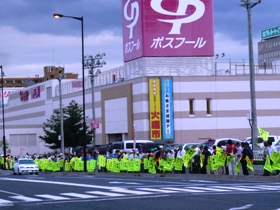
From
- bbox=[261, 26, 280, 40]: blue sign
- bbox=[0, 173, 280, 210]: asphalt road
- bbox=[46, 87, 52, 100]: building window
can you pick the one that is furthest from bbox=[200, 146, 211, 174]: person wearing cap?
bbox=[261, 26, 280, 40]: blue sign

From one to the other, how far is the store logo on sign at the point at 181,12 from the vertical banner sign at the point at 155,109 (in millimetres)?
5610

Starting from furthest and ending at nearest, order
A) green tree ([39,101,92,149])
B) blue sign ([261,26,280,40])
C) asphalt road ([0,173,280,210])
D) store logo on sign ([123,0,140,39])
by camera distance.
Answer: blue sign ([261,26,280,40])
green tree ([39,101,92,149])
store logo on sign ([123,0,140,39])
asphalt road ([0,173,280,210])

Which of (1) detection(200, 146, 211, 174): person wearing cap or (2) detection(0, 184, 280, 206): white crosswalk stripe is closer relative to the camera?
(2) detection(0, 184, 280, 206): white crosswalk stripe

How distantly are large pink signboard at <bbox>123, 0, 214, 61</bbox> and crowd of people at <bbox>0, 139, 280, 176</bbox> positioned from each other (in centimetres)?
1948

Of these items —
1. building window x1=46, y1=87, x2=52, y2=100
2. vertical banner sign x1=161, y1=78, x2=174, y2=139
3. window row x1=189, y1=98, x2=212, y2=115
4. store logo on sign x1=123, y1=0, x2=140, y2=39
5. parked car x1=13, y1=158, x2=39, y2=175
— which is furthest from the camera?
building window x1=46, y1=87, x2=52, y2=100

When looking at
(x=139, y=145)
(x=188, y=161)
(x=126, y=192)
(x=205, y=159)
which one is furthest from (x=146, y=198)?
(x=139, y=145)

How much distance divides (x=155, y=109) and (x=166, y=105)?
45.6 inches

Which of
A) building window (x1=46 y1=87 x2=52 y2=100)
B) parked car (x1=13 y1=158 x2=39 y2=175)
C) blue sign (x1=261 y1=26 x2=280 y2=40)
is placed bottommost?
parked car (x1=13 y1=158 x2=39 y2=175)

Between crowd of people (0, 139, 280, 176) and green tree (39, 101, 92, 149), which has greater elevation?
green tree (39, 101, 92, 149)

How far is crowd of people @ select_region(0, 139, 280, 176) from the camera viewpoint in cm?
3472

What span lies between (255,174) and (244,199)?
14.0 metres

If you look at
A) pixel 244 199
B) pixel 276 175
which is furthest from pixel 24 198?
pixel 276 175

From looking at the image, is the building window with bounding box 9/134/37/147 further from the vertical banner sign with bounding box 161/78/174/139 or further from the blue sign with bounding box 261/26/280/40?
the blue sign with bounding box 261/26/280/40

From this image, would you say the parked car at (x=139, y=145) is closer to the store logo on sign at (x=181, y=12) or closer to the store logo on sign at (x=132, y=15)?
the store logo on sign at (x=181, y=12)
